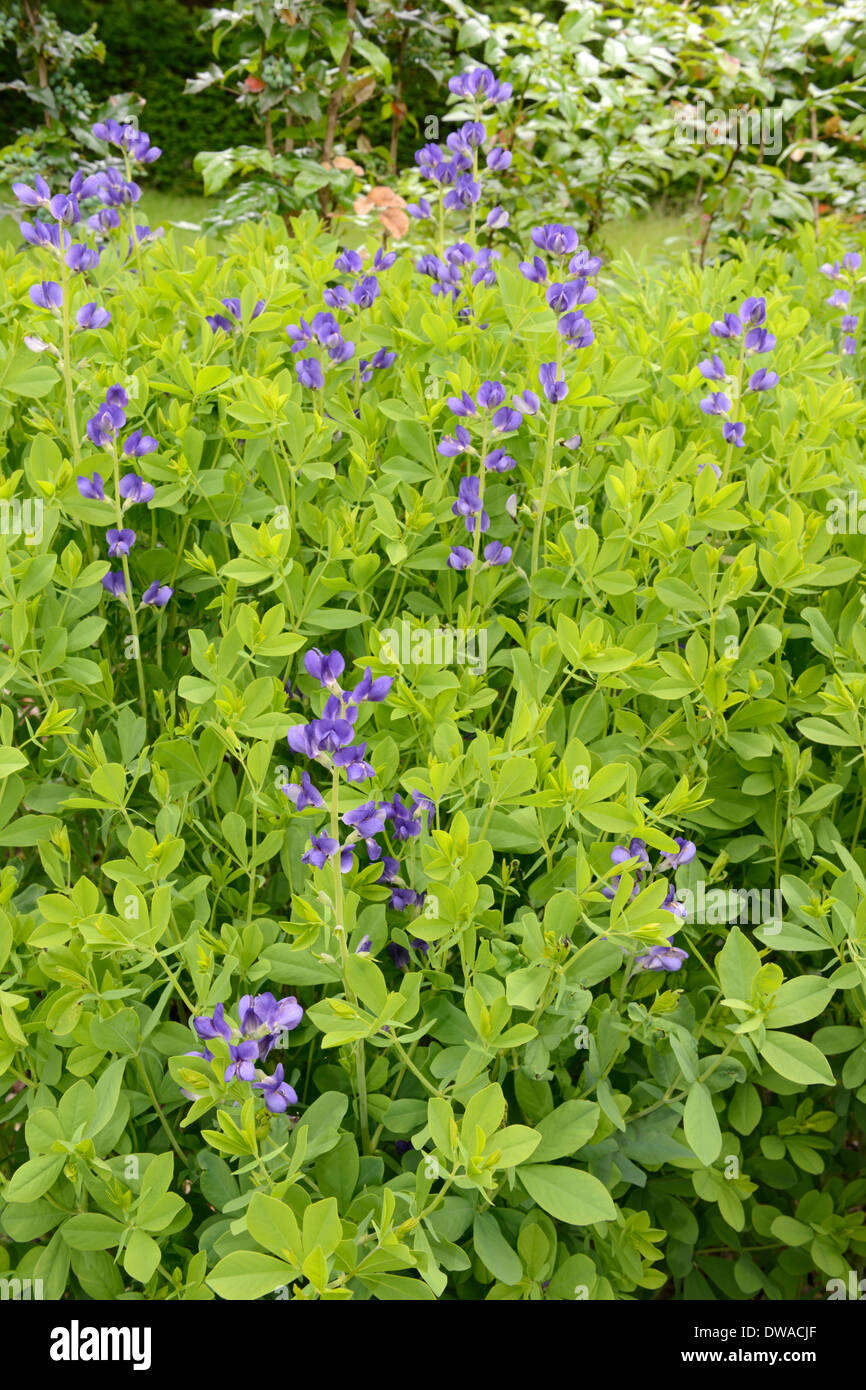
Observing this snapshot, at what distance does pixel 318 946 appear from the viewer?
4.78 ft

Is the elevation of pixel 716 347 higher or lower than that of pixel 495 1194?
higher

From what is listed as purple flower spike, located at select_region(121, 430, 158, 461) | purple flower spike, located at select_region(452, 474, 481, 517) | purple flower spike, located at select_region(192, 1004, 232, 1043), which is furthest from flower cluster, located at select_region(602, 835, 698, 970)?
purple flower spike, located at select_region(121, 430, 158, 461)

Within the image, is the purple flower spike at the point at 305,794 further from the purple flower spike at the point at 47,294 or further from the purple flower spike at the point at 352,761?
the purple flower spike at the point at 47,294

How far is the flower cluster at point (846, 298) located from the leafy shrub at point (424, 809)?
1.40ft

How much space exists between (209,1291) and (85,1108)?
27 cm

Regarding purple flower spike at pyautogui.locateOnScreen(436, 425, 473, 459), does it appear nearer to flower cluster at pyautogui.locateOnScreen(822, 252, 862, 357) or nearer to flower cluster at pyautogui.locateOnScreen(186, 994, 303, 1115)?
flower cluster at pyautogui.locateOnScreen(186, 994, 303, 1115)

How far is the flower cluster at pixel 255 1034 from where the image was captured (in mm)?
1271

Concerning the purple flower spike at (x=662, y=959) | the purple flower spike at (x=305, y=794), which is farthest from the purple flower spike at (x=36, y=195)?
the purple flower spike at (x=662, y=959)

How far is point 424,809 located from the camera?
1507mm

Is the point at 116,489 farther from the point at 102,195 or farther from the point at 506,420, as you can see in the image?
the point at 102,195

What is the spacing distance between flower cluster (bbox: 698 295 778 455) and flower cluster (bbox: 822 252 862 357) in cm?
79

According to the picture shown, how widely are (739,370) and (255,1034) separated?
146 centimetres
